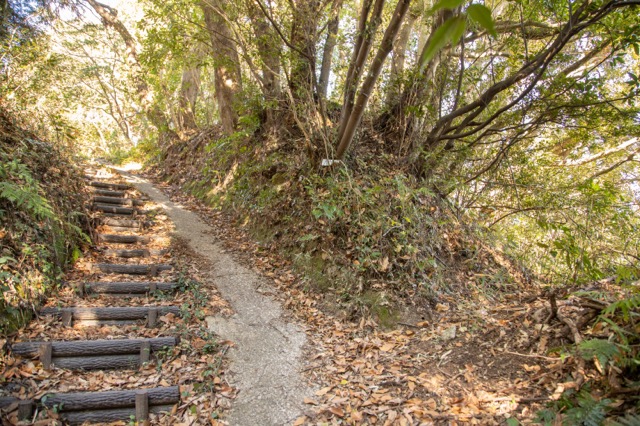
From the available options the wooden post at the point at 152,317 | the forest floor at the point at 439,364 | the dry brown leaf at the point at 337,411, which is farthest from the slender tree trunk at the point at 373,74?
the dry brown leaf at the point at 337,411

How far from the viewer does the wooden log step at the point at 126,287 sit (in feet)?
19.4

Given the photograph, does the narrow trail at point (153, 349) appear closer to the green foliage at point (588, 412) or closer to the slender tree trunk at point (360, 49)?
the green foliage at point (588, 412)

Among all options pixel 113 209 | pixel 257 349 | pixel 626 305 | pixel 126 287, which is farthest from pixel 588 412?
pixel 113 209

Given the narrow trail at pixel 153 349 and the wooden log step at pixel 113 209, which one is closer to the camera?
the narrow trail at pixel 153 349

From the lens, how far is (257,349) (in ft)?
16.7

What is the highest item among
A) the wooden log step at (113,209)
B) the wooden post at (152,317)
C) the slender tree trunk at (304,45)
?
the slender tree trunk at (304,45)

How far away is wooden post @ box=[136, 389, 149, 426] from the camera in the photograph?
13.1ft

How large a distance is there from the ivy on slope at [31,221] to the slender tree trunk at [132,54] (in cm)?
778

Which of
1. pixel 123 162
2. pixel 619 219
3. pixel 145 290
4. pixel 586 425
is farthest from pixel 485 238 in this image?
pixel 123 162

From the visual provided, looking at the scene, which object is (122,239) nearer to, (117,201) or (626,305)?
(117,201)

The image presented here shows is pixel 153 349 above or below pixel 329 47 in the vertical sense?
below

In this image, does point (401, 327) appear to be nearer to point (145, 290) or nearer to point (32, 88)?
point (145, 290)

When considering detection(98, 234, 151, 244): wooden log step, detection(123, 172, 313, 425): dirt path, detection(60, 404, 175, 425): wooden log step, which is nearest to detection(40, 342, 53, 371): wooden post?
detection(60, 404, 175, 425): wooden log step

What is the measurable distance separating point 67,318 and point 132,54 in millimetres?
12725
